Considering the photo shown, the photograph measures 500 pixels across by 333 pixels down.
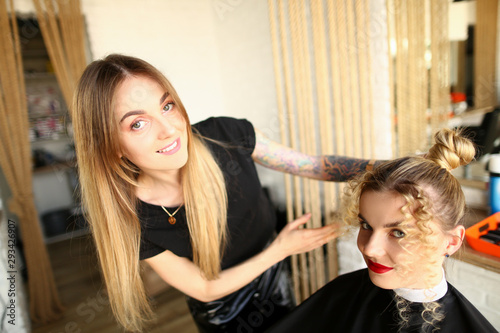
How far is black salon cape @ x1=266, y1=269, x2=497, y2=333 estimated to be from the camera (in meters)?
0.85

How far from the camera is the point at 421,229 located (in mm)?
754

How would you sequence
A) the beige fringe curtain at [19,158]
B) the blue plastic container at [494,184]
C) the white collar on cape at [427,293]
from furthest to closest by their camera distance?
the beige fringe curtain at [19,158] < the blue plastic container at [494,184] < the white collar on cape at [427,293]

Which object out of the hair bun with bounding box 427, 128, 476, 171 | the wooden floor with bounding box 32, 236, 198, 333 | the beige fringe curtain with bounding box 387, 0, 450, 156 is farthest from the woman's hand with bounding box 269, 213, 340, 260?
the wooden floor with bounding box 32, 236, 198, 333

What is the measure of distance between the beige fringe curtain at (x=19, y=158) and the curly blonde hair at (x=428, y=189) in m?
2.43

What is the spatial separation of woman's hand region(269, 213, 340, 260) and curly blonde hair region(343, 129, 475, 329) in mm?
273

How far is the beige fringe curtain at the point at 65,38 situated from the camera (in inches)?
90.5

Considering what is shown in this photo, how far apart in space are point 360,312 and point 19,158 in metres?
2.44

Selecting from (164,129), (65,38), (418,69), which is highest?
(65,38)

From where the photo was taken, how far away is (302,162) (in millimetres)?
1261

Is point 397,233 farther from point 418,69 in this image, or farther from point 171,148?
point 418,69

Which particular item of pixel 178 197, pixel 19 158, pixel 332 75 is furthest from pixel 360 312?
pixel 19 158

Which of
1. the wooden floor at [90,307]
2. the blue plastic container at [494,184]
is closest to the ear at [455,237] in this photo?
the blue plastic container at [494,184]

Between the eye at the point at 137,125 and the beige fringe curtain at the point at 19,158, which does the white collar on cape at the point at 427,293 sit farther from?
the beige fringe curtain at the point at 19,158

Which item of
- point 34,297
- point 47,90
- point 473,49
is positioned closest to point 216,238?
point 473,49
